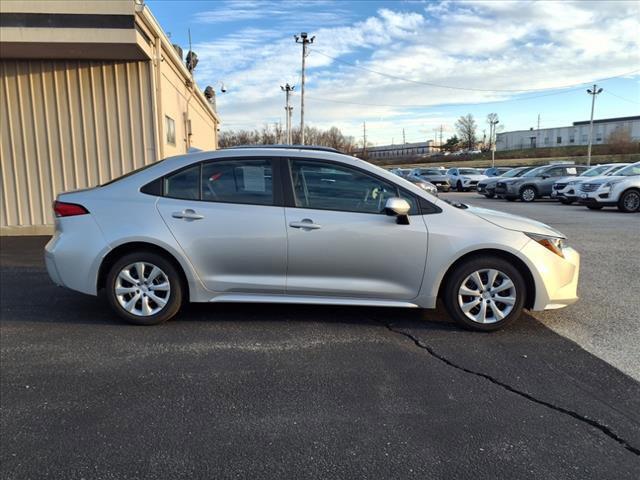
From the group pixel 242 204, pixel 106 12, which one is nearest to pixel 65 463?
pixel 242 204

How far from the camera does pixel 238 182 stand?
181 inches

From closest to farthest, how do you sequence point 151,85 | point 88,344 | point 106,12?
1. point 88,344
2. point 106,12
3. point 151,85

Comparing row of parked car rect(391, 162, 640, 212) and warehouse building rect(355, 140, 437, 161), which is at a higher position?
warehouse building rect(355, 140, 437, 161)

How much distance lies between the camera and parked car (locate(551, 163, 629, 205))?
1733cm

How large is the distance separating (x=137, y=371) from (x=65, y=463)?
3.68 feet

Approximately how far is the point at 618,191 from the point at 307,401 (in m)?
15.0

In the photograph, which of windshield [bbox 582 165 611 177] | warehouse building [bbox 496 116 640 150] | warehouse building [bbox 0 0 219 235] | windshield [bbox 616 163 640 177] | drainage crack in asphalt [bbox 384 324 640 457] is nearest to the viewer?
drainage crack in asphalt [bbox 384 324 640 457]

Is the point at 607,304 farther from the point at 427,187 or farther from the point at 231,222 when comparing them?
the point at 427,187

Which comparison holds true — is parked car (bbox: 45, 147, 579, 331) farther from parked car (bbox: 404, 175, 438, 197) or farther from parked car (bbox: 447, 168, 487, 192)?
parked car (bbox: 447, 168, 487, 192)

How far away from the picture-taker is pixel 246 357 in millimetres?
3934

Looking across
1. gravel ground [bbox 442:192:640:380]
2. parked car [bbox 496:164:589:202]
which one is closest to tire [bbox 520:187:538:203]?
parked car [bbox 496:164:589:202]

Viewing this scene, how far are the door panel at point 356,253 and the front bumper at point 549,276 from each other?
0.98m

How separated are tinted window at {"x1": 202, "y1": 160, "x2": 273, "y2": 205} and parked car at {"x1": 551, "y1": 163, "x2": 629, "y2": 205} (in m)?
15.0

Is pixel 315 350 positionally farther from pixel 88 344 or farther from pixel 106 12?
pixel 106 12
